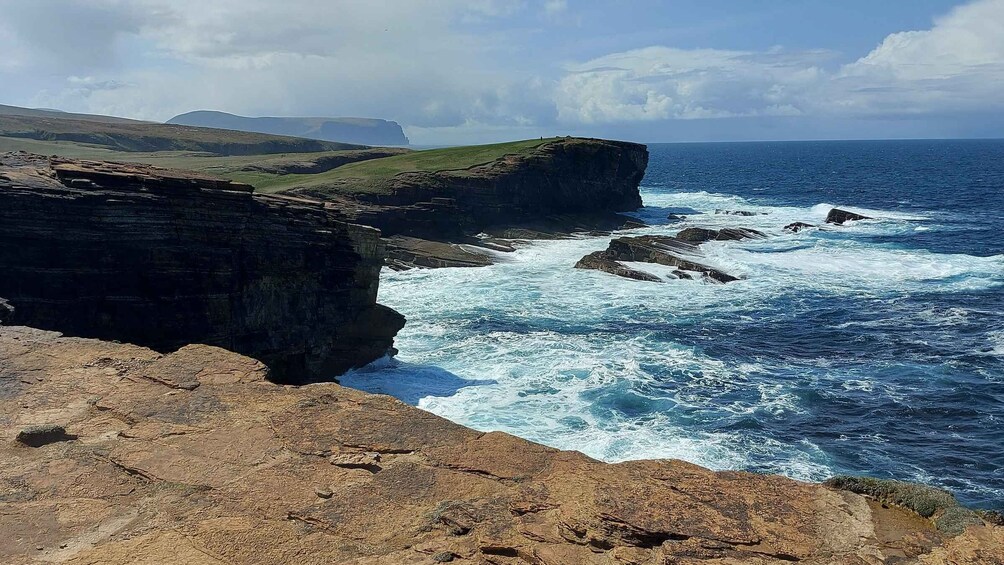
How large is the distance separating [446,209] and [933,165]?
147930 mm

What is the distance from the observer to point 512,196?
69.4 metres

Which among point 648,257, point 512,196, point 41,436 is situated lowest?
point 648,257

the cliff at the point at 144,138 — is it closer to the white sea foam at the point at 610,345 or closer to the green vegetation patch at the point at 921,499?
the white sea foam at the point at 610,345

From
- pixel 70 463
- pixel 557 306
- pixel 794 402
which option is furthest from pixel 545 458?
pixel 557 306

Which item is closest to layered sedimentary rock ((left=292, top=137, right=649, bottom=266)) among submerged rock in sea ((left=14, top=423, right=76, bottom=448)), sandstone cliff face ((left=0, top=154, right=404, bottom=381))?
sandstone cliff face ((left=0, top=154, right=404, bottom=381))

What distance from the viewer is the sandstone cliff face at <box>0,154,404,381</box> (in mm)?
22234

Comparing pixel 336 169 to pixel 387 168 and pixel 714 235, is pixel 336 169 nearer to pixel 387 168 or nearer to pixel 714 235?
pixel 387 168

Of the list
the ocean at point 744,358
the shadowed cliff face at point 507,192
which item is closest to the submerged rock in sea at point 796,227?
the ocean at point 744,358

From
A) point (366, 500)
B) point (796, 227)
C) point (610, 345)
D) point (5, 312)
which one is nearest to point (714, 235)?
point (796, 227)

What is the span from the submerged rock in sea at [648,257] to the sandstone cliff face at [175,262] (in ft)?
78.8

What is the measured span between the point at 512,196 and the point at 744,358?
3991 cm

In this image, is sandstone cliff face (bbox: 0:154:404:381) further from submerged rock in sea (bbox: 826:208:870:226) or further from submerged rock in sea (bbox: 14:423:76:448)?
submerged rock in sea (bbox: 826:208:870:226)

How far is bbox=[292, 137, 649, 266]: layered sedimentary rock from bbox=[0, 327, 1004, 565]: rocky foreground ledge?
4060cm

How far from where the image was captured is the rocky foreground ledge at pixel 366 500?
7.36 m
